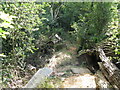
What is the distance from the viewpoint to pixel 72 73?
163 inches

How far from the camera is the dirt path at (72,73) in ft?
10.3

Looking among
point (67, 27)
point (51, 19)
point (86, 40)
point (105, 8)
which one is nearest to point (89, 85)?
point (86, 40)

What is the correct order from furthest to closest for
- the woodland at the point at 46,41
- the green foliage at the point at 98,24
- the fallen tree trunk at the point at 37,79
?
the green foliage at the point at 98,24 → the woodland at the point at 46,41 → the fallen tree trunk at the point at 37,79

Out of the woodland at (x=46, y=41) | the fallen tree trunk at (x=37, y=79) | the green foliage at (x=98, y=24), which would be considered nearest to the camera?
the fallen tree trunk at (x=37, y=79)

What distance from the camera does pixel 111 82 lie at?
2.78 m

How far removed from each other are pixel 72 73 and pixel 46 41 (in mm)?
2676

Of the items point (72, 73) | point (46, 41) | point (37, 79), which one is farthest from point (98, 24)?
point (37, 79)

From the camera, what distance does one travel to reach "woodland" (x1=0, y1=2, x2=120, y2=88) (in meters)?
3.31

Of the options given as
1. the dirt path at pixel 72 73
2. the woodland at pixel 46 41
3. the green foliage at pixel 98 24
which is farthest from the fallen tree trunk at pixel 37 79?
the green foliage at pixel 98 24

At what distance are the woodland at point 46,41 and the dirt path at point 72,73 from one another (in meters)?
0.08

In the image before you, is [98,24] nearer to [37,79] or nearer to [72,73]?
[72,73]

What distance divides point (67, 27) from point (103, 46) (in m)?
4.77

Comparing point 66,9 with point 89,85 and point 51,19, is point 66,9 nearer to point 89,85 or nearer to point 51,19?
point 51,19

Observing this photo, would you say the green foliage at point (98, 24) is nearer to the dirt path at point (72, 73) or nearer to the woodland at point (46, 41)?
the woodland at point (46, 41)
